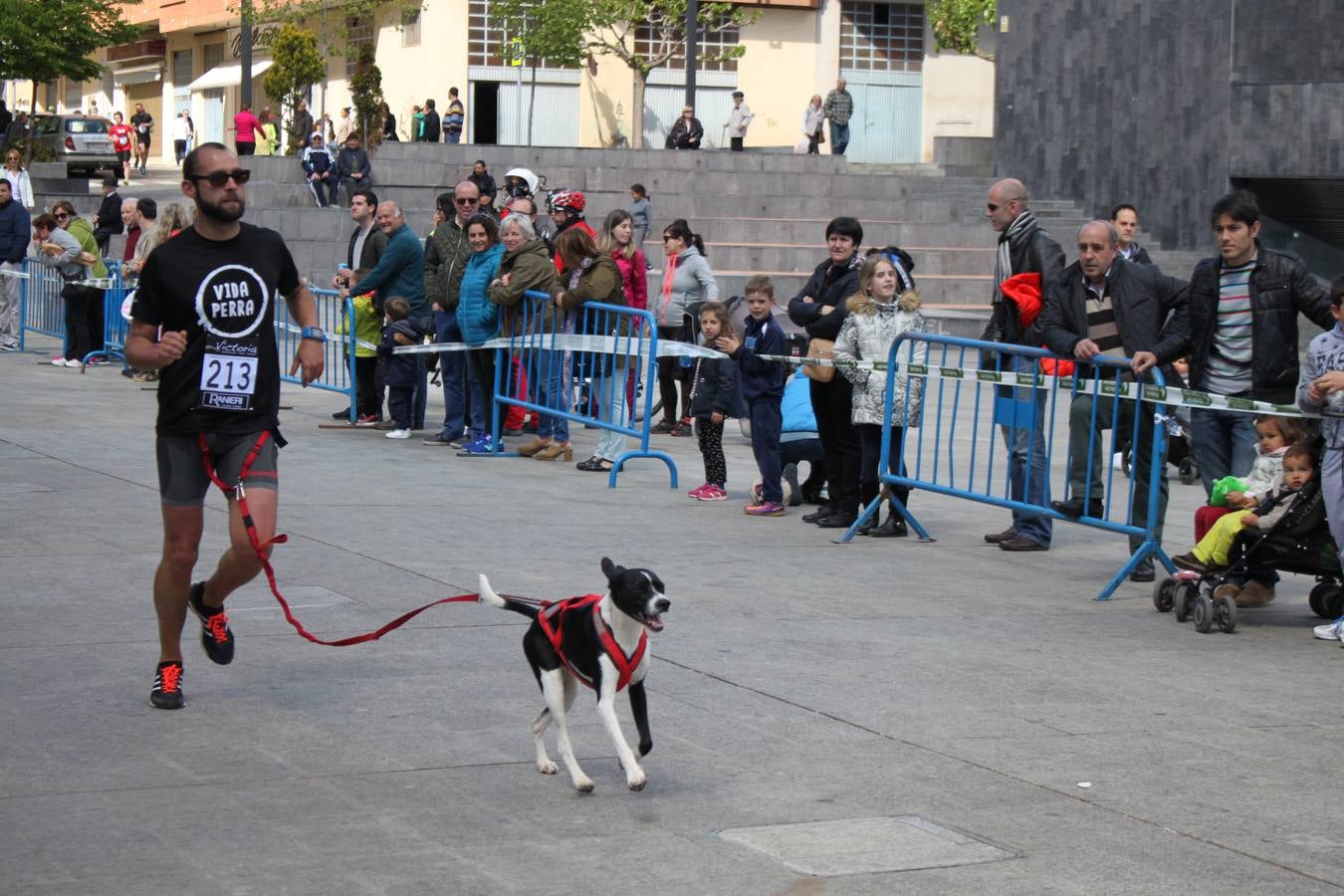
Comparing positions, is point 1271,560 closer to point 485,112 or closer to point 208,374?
point 208,374

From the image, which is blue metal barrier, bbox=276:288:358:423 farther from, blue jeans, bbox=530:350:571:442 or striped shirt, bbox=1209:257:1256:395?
striped shirt, bbox=1209:257:1256:395

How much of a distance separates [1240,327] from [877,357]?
7.71 feet

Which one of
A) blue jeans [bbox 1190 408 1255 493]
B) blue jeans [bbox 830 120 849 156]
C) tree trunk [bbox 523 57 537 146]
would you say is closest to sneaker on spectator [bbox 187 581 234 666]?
blue jeans [bbox 1190 408 1255 493]

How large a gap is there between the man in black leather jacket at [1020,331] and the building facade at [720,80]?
38220mm

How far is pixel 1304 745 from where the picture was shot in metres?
6.36

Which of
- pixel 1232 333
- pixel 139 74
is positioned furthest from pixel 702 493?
pixel 139 74

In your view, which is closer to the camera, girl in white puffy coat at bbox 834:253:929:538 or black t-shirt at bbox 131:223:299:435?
black t-shirt at bbox 131:223:299:435

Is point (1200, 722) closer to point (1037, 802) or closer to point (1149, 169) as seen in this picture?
point (1037, 802)

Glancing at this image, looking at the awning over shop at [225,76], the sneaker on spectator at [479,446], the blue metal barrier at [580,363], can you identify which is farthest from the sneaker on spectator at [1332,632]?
the awning over shop at [225,76]

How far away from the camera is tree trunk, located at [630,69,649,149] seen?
1959 inches

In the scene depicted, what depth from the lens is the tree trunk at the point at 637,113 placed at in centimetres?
4975

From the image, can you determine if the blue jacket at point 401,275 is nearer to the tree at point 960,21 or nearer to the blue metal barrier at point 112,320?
the blue metal barrier at point 112,320

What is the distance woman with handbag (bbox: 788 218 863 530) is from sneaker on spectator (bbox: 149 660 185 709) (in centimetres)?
521

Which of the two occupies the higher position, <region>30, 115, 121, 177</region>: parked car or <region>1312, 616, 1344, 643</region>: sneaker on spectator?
<region>30, 115, 121, 177</region>: parked car
